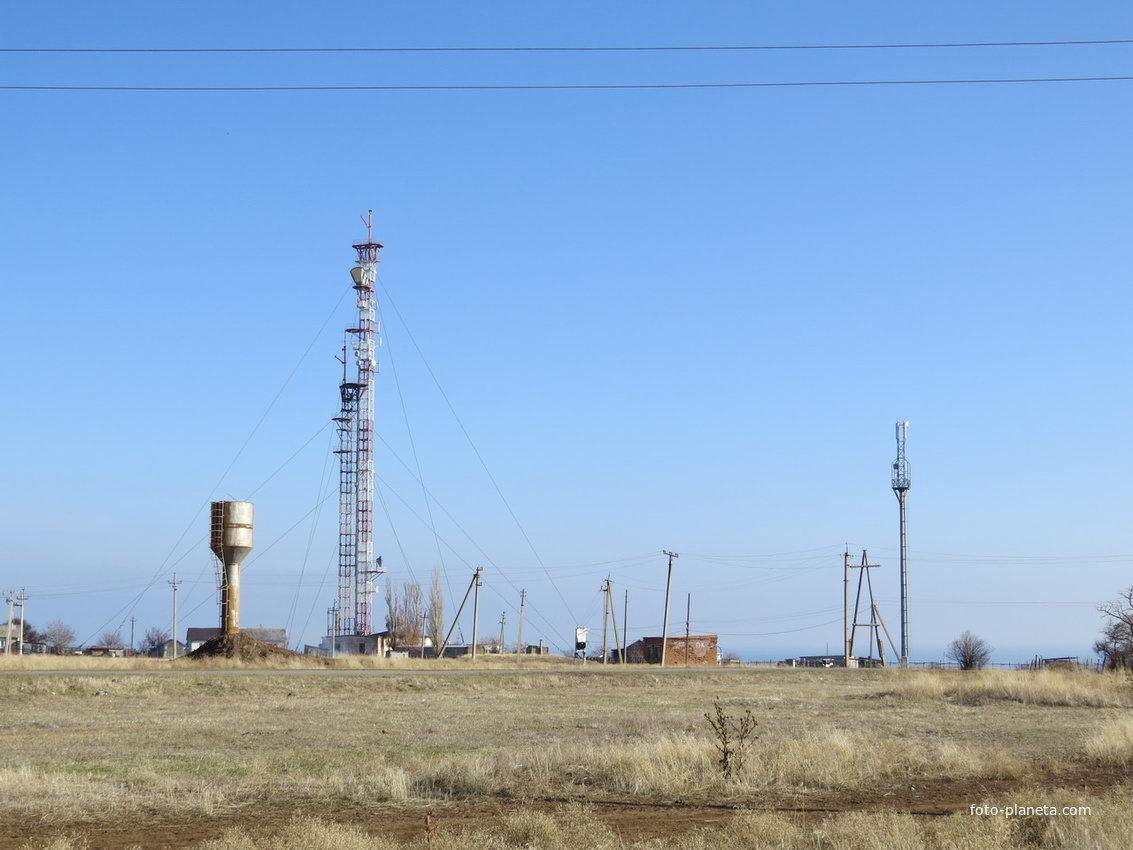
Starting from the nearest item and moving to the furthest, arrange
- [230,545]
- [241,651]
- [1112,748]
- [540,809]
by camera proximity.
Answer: [540,809]
[1112,748]
[241,651]
[230,545]

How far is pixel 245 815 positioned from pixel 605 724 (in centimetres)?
1638

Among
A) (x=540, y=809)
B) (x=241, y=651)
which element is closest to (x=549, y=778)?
(x=540, y=809)

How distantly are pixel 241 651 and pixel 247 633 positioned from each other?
117ft

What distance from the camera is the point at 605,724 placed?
1159 inches

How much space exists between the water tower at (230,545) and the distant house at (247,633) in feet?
97.5

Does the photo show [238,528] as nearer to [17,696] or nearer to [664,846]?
[17,696]

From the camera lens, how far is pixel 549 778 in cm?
1705

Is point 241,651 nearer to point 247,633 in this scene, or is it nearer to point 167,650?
point 247,633

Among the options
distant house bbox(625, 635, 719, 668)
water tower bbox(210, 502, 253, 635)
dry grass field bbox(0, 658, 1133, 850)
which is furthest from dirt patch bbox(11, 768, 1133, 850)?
distant house bbox(625, 635, 719, 668)

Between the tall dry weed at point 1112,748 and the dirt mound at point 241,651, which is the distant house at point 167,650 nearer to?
the dirt mound at point 241,651

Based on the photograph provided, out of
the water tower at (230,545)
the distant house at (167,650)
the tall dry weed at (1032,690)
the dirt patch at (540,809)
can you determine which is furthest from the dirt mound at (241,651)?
the distant house at (167,650)

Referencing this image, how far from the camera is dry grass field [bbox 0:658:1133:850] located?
12.3 metres

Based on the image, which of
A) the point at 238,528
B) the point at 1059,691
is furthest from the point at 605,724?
the point at 238,528

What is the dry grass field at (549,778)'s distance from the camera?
40.3 ft
